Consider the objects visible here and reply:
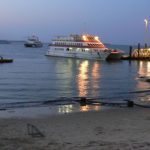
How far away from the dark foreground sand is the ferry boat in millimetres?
84637

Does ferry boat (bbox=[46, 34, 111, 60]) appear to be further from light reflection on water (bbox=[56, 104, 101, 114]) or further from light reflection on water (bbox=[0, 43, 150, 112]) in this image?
light reflection on water (bbox=[56, 104, 101, 114])

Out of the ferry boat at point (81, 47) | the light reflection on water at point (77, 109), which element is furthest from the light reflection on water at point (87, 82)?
the ferry boat at point (81, 47)

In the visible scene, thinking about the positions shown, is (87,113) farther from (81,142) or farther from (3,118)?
(81,142)

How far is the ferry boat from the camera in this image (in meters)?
103

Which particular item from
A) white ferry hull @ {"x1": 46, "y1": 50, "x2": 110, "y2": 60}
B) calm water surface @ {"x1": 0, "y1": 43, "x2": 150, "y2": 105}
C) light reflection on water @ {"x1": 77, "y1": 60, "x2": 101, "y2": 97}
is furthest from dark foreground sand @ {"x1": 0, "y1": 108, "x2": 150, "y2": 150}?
white ferry hull @ {"x1": 46, "y1": 50, "x2": 110, "y2": 60}

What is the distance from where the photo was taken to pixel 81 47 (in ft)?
347


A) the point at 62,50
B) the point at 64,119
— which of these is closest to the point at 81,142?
the point at 64,119

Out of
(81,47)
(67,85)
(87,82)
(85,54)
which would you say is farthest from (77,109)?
(81,47)

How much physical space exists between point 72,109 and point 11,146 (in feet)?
31.1

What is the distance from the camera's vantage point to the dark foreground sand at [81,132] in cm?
1080

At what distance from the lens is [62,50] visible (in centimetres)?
11388

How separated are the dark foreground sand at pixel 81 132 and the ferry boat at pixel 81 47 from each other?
84.6m

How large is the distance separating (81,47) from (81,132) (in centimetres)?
9299

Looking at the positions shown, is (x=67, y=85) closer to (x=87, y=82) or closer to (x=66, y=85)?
(x=66, y=85)
